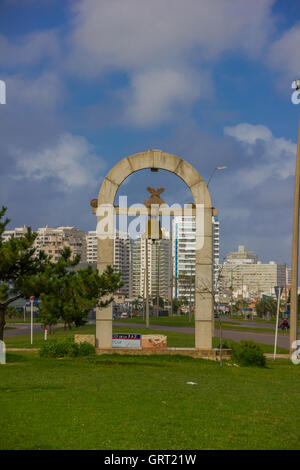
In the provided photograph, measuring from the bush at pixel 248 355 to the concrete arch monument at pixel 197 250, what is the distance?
1.43 metres

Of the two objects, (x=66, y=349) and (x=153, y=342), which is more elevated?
(x=153, y=342)

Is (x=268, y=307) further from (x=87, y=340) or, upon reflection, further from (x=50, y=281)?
(x=50, y=281)

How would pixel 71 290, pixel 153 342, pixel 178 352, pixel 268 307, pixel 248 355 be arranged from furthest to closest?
pixel 268 307 < pixel 153 342 < pixel 178 352 < pixel 248 355 < pixel 71 290

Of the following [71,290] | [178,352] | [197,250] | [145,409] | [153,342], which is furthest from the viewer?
[153,342]

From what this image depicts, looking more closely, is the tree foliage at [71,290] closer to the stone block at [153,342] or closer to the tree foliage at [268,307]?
the stone block at [153,342]

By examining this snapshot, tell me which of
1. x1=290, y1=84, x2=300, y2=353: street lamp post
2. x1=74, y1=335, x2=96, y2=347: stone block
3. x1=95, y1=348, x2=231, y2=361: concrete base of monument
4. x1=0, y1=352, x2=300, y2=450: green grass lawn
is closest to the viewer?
x1=0, y1=352, x2=300, y2=450: green grass lawn

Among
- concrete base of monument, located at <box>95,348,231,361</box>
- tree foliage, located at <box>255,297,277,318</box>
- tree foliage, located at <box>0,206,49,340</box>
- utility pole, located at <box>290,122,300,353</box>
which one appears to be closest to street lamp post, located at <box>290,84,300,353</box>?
utility pole, located at <box>290,122,300,353</box>

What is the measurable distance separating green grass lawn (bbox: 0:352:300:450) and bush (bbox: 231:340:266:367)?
8.88 feet

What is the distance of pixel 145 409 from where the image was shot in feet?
40.2

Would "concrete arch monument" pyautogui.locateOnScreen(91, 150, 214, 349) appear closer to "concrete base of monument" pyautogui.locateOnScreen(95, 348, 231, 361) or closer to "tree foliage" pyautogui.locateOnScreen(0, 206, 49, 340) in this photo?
"concrete base of monument" pyautogui.locateOnScreen(95, 348, 231, 361)

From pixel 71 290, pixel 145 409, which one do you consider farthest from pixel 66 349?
pixel 145 409

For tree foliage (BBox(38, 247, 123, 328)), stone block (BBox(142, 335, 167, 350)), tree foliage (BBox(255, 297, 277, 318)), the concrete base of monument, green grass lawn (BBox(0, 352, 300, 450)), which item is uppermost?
tree foliage (BBox(38, 247, 123, 328))

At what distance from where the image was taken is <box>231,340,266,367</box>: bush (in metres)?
24.3

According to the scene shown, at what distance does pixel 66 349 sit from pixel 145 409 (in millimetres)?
14314
